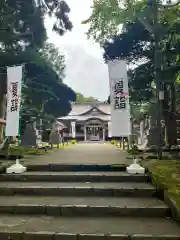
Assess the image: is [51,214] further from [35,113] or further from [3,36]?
[35,113]

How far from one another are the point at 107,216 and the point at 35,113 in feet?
66.8

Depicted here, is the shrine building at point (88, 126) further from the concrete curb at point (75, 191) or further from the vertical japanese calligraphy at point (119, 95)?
the concrete curb at point (75, 191)

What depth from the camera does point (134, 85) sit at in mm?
15164

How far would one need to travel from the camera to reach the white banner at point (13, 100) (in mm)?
7098

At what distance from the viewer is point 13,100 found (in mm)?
7445

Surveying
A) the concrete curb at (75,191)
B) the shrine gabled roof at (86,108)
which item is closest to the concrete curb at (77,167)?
the concrete curb at (75,191)

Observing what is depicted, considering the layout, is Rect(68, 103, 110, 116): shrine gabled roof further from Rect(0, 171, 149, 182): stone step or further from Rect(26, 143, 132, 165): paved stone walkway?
Rect(0, 171, 149, 182): stone step

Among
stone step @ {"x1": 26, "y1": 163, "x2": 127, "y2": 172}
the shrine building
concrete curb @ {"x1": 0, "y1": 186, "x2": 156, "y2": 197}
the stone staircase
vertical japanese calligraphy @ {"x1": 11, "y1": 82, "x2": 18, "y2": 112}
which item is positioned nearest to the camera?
the stone staircase

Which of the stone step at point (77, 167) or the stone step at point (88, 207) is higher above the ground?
the stone step at point (77, 167)

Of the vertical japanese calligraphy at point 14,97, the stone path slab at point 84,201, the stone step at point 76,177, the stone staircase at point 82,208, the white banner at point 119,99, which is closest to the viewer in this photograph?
the stone staircase at point 82,208

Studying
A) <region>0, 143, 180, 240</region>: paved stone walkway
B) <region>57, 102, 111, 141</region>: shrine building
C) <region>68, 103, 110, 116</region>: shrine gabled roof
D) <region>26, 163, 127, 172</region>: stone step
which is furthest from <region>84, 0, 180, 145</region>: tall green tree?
<region>68, 103, 110, 116</region>: shrine gabled roof

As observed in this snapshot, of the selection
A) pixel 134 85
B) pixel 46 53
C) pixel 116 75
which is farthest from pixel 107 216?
pixel 46 53

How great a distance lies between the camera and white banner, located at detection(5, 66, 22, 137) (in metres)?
7.10

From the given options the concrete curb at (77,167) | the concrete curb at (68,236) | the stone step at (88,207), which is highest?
the concrete curb at (77,167)
